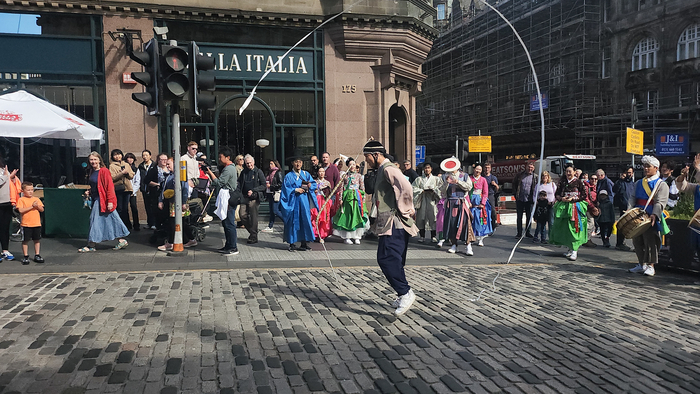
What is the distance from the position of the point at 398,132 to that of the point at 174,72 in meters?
10.8

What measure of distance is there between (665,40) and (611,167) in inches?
315

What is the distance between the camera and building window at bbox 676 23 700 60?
29.4 m

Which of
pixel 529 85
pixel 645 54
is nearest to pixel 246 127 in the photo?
pixel 529 85

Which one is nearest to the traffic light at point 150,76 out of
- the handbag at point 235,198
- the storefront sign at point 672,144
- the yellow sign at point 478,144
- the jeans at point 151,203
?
the handbag at point 235,198

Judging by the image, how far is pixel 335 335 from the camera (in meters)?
4.66

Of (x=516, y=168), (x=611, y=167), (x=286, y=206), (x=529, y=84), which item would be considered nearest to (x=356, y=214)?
(x=286, y=206)

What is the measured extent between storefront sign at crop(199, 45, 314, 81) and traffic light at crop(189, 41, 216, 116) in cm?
598

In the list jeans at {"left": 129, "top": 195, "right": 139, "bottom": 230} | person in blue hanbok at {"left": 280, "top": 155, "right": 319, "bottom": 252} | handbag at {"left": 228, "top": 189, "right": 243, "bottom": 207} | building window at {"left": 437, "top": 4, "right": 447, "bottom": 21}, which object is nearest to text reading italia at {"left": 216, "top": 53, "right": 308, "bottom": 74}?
jeans at {"left": 129, "top": 195, "right": 139, "bottom": 230}

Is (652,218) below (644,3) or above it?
below

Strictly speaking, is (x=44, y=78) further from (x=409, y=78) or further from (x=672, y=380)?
(x=672, y=380)

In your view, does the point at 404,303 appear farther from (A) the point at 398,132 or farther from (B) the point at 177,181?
(A) the point at 398,132

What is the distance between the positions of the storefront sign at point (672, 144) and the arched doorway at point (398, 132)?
1817cm

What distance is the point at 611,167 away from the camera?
32.3 meters

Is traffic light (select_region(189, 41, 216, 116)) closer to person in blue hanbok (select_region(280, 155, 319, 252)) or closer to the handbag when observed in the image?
the handbag
